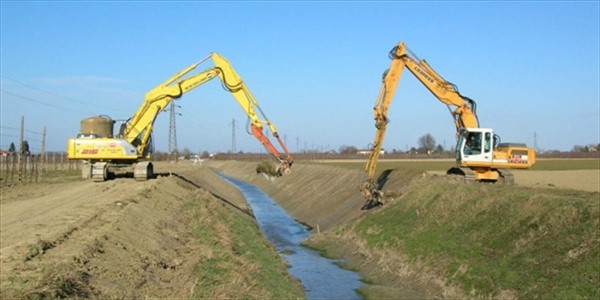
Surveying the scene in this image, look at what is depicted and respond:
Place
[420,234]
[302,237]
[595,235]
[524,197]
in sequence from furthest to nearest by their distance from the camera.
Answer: [302,237], [420,234], [524,197], [595,235]

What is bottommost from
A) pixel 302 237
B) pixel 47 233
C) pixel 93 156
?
pixel 302 237

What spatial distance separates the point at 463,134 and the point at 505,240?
526 inches

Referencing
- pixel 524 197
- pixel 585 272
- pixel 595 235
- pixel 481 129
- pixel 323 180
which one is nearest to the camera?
pixel 585 272

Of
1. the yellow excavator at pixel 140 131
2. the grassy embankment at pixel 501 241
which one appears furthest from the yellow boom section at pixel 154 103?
the grassy embankment at pixel 501 241

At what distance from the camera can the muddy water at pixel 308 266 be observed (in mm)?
20188

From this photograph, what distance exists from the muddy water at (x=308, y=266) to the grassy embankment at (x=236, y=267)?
3.34 feet

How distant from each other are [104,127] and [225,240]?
745 inches

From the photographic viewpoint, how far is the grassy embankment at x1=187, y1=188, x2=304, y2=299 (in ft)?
46.3

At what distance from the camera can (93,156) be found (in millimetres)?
35719

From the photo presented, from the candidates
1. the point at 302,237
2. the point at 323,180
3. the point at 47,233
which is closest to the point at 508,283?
the point at 47,233

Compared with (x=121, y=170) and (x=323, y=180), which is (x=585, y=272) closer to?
(x=121, y=170)

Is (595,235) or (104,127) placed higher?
(104,127)

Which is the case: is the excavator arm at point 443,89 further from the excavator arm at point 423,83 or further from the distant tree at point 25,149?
the distant tree at point 25,149

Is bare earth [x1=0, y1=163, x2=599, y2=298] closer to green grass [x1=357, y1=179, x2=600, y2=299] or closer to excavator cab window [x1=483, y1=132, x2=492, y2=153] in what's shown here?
green grass [x1=357, y1=179, x2=600, y2=299]
